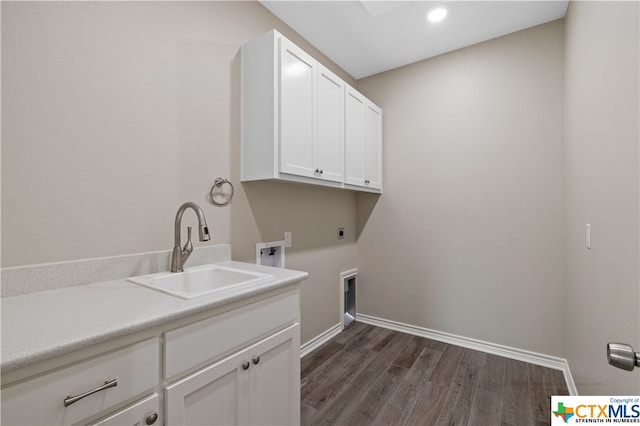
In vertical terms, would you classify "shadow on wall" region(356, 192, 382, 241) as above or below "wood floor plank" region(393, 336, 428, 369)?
above

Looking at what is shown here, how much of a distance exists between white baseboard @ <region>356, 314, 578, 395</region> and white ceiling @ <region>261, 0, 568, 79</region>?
2.51 metres

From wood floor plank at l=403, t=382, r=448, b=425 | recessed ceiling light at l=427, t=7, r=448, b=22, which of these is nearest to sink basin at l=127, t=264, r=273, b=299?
wood floor plank at l=403, t=382, r=448, b=425

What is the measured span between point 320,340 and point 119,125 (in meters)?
2.12

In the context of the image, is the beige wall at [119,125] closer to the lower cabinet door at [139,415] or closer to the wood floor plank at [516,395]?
the lower cabinet door at [139,415]

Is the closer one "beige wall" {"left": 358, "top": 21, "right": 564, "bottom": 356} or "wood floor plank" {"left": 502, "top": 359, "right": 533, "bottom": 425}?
"wood floor plank" {"left": 502, "top": 359, "right": 533, "bottom": 425}

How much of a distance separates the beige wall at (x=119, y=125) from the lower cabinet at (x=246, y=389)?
718 millimetres

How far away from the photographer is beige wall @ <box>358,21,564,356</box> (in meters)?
2.19

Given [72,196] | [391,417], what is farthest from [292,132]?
[391,417]

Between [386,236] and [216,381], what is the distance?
7.19 feet

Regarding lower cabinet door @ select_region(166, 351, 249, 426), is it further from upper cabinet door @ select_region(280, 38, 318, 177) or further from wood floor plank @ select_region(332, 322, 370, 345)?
wood floor plank @ select_region(332, 322, 370, 345)

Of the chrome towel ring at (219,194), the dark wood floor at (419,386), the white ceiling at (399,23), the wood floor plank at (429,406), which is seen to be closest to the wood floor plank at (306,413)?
the dark wood floor at (419,386)

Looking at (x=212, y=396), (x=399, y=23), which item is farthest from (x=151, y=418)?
(x=399, y=23)

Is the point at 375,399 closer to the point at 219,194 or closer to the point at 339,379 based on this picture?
the point at 339,379

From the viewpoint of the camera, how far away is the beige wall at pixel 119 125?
1.06 m
